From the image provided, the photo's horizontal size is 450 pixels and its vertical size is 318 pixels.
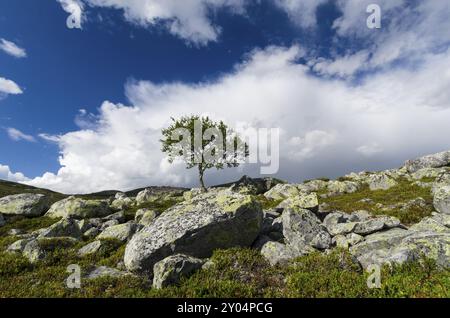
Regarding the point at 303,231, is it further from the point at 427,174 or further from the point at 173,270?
the point at 427,174

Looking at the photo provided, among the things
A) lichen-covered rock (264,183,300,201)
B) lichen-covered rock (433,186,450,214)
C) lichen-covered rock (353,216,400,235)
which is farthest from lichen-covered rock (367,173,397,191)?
lichen-covered rock (353,216,400,235)

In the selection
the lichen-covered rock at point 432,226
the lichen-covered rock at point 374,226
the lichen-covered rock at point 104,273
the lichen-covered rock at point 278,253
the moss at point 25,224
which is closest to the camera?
the lichen-covered rock at point 104,273

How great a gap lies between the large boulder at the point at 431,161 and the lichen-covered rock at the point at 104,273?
71.2 m

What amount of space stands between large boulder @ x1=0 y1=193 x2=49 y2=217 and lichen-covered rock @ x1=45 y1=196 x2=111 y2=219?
2.07 m

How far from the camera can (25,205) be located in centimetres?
3241

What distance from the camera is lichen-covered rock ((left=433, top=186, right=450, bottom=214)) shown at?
68.3ft

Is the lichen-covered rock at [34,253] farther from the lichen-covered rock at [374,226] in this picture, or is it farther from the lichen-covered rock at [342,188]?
the lichen-covered rock at [342,188]

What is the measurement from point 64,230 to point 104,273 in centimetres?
986

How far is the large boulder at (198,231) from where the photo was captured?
41.2 ft

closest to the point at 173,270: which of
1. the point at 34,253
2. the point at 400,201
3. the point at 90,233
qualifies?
the point at 34,253

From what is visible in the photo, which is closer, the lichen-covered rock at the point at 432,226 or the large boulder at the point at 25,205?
the lichen-covered rock at the point at 432,226

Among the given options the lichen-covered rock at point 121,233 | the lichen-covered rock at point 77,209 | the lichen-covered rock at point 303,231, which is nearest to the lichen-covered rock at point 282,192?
the lichen-covered rock at point 77,209

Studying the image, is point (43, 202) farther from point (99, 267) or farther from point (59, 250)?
point (99, 267)
